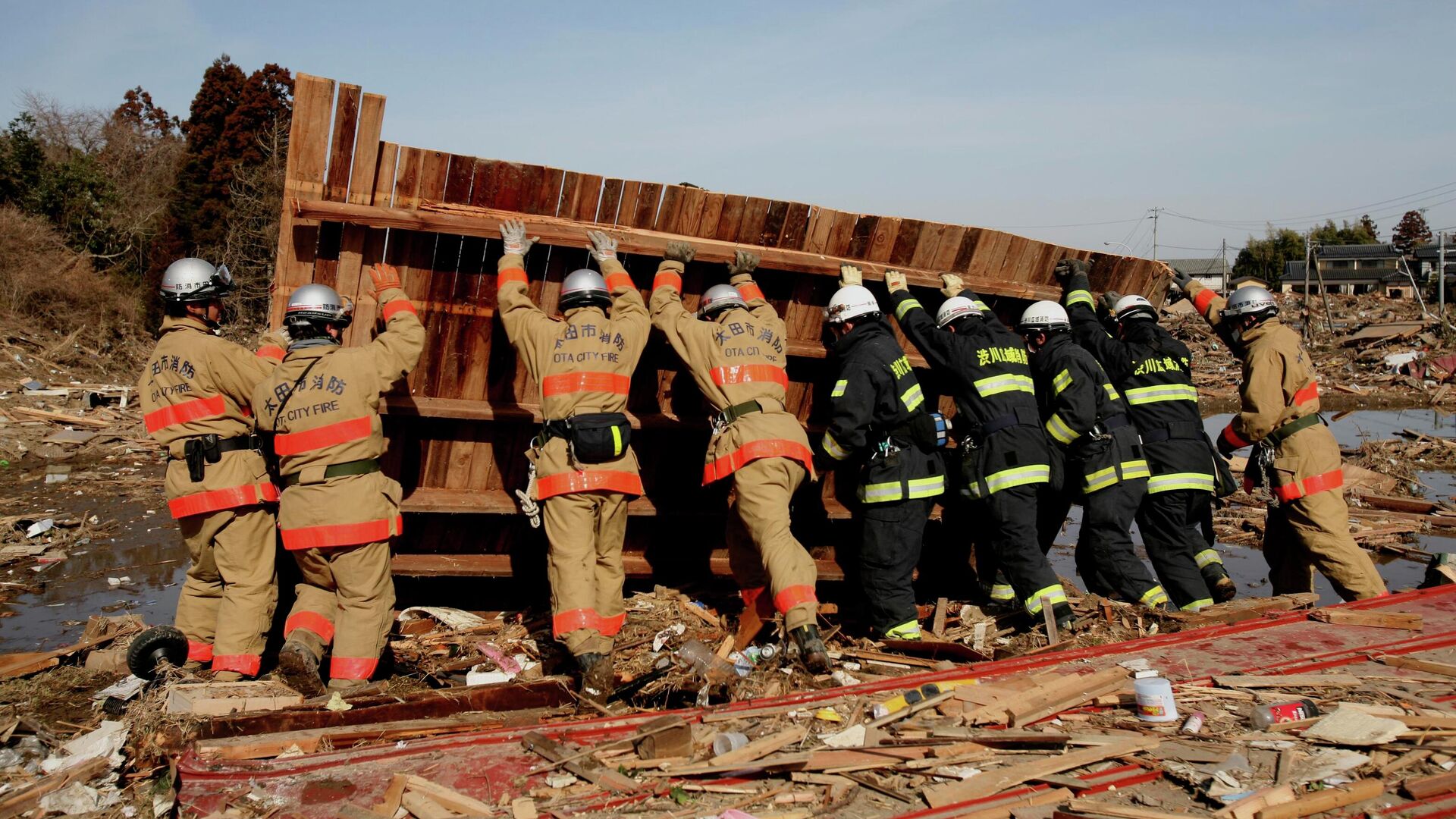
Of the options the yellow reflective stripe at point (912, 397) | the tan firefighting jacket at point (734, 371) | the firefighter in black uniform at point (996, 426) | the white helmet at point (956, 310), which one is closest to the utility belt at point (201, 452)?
the tan firefighting jacket at point (734, 371)

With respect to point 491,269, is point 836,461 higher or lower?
lower

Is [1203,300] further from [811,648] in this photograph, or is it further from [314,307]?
[314,307]

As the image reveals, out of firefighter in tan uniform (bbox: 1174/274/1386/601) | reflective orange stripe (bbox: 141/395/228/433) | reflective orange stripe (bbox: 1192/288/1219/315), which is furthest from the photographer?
reflective orange stripe (bbox: 1192/288/1219/315)

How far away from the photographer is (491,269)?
662cm

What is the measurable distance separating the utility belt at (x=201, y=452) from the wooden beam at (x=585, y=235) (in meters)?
1.48

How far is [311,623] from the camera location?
5.84 meters

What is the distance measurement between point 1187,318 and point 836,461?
36207mm

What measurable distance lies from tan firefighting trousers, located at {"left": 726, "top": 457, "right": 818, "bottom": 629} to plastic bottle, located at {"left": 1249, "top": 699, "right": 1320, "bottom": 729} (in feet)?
7.66

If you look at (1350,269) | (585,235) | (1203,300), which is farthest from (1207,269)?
(585,235)

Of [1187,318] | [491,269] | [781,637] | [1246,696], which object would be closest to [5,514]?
[491,269]

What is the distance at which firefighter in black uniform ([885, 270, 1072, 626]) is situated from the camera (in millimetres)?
6820

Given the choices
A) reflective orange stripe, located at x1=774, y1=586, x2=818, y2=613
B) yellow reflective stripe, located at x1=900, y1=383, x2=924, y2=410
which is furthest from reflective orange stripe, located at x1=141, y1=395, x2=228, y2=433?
yellow reflective stripe, located at x1=900, y1=383, x2=924, y2=410

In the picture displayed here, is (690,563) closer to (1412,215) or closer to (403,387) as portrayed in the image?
(403,387)

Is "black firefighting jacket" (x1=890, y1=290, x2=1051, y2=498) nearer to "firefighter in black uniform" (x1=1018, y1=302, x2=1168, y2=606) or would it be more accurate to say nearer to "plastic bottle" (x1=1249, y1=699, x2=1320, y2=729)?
"firefighter in black uniform" (x1=1018, y1=302, x2=1168, y2=606)
